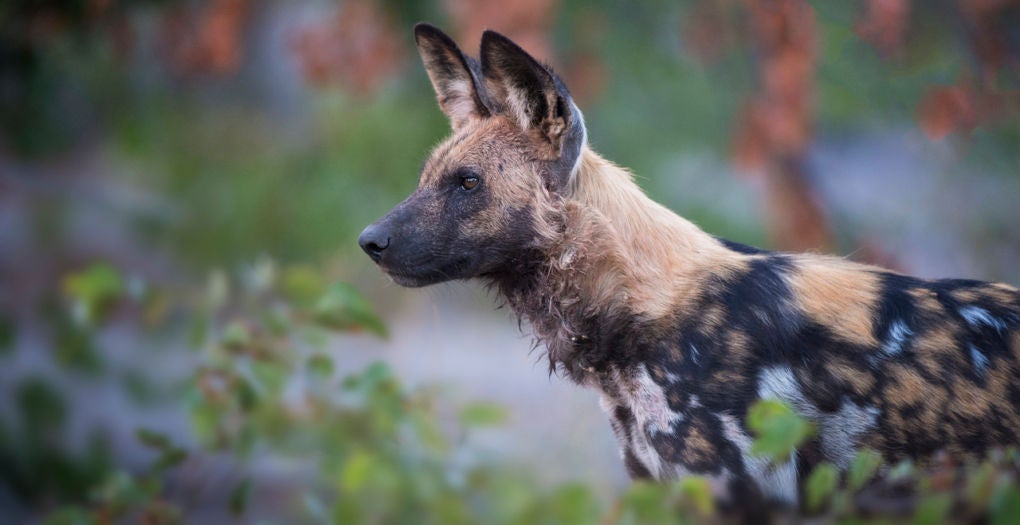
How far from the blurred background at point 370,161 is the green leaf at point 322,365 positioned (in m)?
0.24

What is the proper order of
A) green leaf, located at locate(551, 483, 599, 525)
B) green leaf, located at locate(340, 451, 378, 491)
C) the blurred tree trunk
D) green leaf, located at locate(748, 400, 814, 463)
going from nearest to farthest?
1. green leaf, located at locate(748, 400, 814, 463)
2. green leaf, located at locate(551, 483, 599, 525)
3. green leaf, located at locate(340, 451, 378, 491)
4. the blurred tree trunk

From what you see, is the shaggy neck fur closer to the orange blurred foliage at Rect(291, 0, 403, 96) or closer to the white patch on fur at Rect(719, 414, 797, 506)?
the white patch on fur at Rect(719, 414, 797, 506)

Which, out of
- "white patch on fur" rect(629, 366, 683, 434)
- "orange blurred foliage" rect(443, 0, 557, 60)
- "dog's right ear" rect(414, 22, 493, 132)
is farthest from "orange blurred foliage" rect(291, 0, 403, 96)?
"white patch on fur" rect(629, 366, 683, 434)

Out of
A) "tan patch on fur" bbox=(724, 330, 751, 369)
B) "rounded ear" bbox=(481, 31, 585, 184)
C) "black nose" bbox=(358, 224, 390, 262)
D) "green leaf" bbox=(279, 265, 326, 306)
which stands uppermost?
"rounded ear" bbox=(481, 31, 585, 184)

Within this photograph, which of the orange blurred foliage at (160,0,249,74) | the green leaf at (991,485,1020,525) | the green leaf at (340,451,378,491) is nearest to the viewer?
the green leaf at (991,485,1020,525)

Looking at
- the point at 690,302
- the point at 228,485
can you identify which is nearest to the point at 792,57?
the point at 690,302

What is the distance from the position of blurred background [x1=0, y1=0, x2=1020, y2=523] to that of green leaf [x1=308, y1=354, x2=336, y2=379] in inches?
9.5

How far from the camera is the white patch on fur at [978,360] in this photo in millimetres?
2668

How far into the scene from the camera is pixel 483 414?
2.45 meters

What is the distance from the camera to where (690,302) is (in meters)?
2.74

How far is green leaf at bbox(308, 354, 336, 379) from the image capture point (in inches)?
103

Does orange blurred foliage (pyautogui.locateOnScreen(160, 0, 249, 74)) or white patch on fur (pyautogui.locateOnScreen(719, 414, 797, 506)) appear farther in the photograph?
orange blurred foliage (pyautogui.locateOnScreen(160, 0, 249, 74))

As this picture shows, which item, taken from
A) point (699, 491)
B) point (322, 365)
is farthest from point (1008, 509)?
point (322, 365)

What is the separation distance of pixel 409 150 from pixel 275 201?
1.44 m
